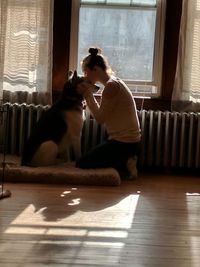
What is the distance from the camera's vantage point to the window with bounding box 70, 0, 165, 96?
16.3 feet

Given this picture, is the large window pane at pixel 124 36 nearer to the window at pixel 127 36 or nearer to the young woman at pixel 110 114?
the window at pixel 127 36

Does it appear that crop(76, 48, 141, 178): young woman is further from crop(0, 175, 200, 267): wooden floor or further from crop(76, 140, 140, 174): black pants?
crop(0, 175, 200, 267): wooden floor

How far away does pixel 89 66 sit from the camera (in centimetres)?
447

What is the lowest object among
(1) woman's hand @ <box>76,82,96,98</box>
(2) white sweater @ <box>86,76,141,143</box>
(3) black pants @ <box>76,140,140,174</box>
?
(3) black pants @ <box>76,140,140,174</box>

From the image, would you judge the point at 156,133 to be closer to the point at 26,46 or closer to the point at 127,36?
the point at 127,36

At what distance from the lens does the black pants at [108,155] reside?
14.8 ft

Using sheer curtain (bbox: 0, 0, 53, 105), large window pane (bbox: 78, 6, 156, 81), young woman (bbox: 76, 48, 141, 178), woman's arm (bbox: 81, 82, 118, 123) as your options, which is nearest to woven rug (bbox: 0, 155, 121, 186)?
young woman (bbox: 76, 48, 141, 178)

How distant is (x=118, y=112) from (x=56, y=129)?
523 mm

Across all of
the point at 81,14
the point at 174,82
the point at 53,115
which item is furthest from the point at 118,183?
the point at 81,14

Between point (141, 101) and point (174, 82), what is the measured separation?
34 centimetres

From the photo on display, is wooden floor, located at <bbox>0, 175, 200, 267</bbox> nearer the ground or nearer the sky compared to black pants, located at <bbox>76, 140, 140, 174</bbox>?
nearer the ground

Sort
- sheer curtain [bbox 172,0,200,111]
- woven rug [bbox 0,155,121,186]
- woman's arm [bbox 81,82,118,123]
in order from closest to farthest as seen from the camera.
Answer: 1. woven rug [bbox 0,155,121,186]
2. woman's arm [bbox 81,82,118,123]
3. sheer curtain [bbox 172,0,200,111]

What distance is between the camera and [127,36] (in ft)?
16.3

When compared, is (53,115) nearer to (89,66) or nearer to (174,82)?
(89,66)
